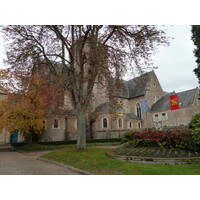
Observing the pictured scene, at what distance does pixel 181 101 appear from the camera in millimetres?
31125

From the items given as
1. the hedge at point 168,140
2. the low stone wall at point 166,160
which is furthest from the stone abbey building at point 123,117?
the low stone wall at point 166,160

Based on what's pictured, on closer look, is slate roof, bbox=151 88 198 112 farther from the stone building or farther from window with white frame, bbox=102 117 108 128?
window with white frame, bbox=102 117 108 128

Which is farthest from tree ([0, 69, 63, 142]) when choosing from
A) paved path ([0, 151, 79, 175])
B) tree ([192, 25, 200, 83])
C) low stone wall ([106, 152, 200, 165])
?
tree ([192, 25, 200, 83])

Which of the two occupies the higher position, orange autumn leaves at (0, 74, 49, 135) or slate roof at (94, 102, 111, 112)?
slate roof at (94, 102, 111, 112)

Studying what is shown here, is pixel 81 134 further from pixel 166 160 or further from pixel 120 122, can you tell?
pixel 120 122

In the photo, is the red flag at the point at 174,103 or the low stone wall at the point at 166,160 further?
the red flag at the point at 174,103

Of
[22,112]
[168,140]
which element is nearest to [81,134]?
[168,140]

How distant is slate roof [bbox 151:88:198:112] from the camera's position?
29.6m

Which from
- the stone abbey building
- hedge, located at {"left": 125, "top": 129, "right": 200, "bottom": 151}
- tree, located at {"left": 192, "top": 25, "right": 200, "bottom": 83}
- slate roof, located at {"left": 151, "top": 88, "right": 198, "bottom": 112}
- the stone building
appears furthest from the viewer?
slate roof, located at {"left": 151, "top": 88, "right": 198, "bottom": 112}

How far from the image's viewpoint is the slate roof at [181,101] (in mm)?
29644

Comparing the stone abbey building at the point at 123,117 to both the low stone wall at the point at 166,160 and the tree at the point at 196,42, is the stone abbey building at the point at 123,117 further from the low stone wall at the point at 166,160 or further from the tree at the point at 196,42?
the low stone wall at the point at 166,160

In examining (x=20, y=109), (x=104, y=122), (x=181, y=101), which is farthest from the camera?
(x=181, y=101)

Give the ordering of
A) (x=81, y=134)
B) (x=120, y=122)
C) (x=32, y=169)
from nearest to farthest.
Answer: (x=32, y=169) < (x=81, y=134) < (x=120, y=122)

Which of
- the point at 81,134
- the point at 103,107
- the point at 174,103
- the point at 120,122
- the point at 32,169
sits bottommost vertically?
the point at 32,169
